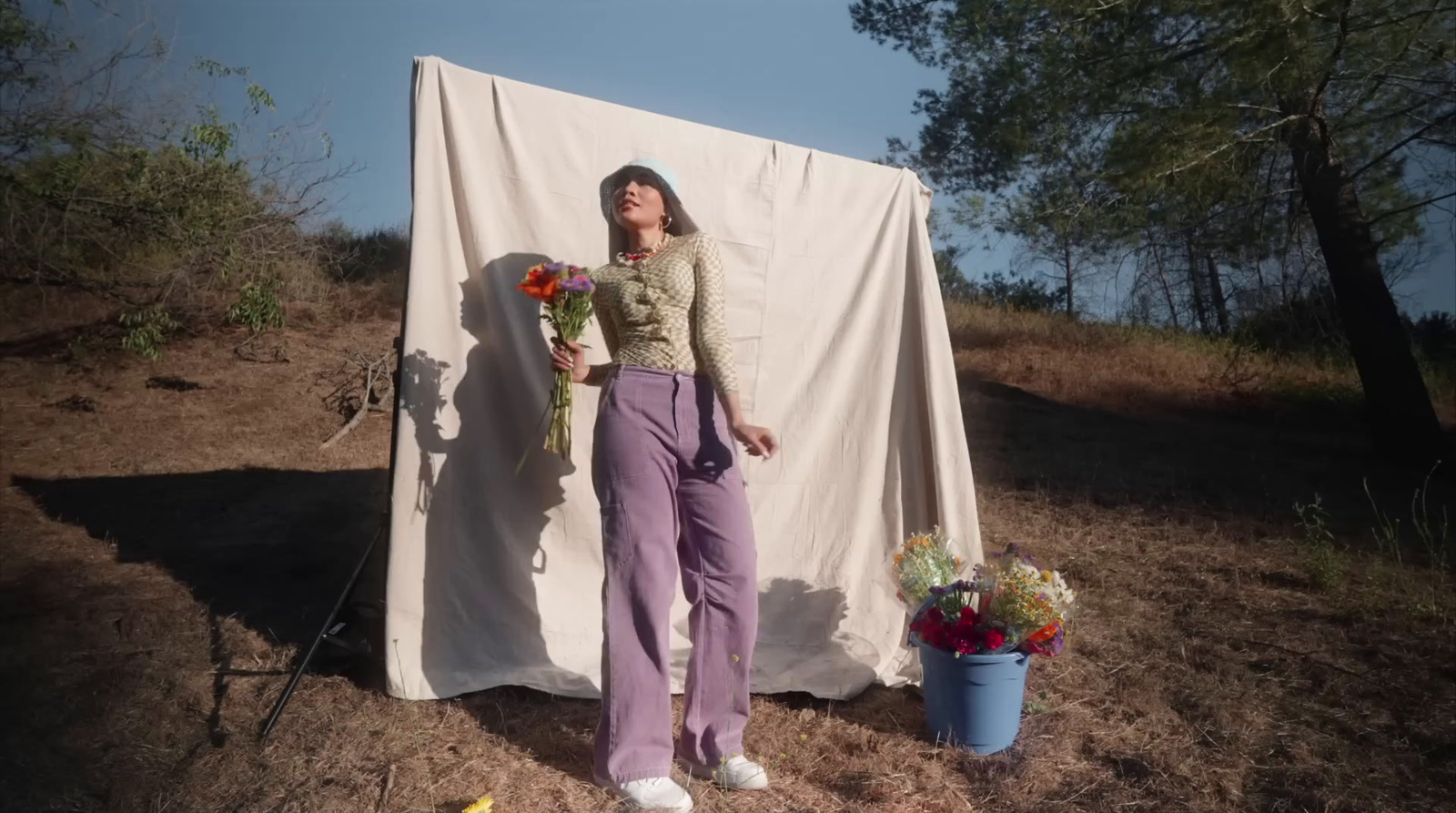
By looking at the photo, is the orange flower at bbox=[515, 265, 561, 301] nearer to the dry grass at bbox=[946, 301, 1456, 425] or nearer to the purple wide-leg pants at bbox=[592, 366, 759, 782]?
the purple wide-leg pants at bbox=[592, 366, 759, 782]

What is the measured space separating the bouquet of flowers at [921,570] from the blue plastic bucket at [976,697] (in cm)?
15

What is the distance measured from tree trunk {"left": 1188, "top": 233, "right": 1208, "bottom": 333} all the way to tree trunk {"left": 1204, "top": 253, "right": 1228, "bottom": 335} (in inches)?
4.0

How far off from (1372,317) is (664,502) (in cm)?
615

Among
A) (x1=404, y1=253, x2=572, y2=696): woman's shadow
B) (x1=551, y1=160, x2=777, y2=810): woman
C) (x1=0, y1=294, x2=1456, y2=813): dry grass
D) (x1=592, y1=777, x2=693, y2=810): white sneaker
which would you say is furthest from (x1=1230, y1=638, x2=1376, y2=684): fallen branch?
(x1=404, y1=253, x2=572, y2=696): woman's shadow

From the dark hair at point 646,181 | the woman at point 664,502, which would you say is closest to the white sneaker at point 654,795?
the woman at point 664,502

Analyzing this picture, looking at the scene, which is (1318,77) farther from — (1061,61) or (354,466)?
(354,466)

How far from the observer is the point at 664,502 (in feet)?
7.48

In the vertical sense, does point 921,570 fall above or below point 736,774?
above

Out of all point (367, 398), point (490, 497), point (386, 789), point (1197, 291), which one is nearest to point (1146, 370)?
point (1197, 291)

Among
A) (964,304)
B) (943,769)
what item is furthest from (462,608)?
(964,304)

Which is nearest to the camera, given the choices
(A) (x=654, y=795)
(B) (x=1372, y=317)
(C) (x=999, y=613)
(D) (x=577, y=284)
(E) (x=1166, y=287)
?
(A) (x=654, y=795)

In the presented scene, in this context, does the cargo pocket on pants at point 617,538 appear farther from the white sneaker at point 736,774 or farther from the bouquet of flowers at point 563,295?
the white sneaker at point 736,774

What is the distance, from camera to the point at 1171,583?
14.0ft

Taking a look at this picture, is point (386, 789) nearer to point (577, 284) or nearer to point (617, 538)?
point (617, 538)
